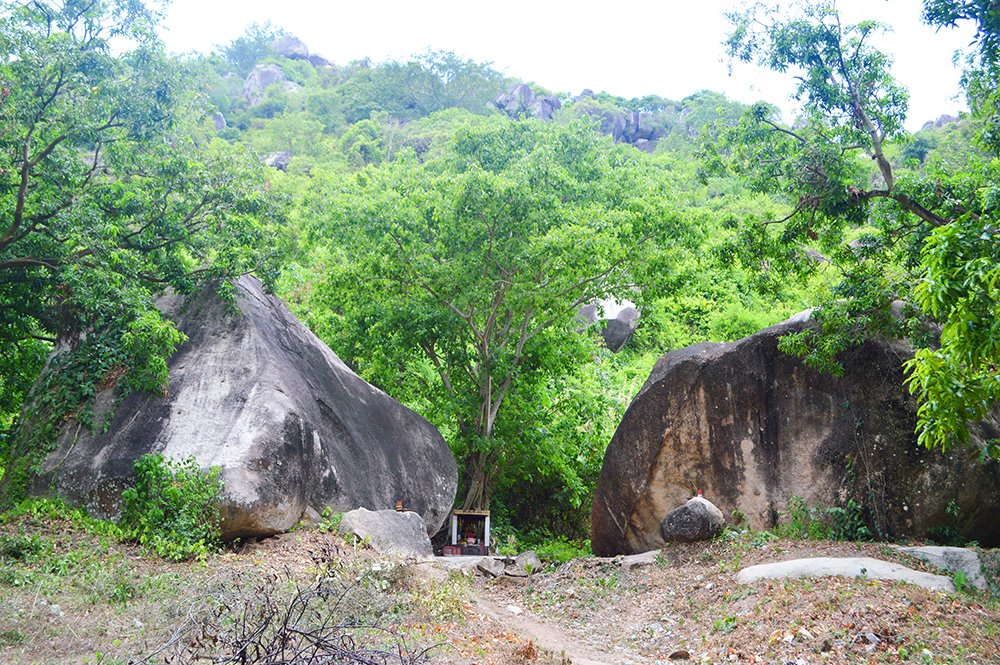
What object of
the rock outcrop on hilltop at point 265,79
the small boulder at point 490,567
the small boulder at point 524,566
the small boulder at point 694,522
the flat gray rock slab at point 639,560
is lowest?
the small boulder at point 524,566

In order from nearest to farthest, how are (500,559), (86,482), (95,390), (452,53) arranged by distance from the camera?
(86,482) < (95,390) < (500,559) < (452,53)

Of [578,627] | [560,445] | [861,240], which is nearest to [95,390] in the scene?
A: [578,627]

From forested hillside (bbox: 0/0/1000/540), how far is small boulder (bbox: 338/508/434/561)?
352cm

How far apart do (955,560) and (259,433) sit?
9.47 m

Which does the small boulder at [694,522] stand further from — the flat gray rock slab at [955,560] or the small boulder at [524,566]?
the flat gray rock slab at [955,560]

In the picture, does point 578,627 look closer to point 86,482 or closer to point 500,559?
point 500,559

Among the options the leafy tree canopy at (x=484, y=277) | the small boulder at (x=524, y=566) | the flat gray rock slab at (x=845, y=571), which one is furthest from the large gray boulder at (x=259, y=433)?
the flat gray rock slab at (x=845, y=571)

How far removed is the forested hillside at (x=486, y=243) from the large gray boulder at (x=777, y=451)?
3.14ft

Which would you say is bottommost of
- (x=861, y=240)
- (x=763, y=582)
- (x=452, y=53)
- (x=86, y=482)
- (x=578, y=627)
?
(x=578, y=627)

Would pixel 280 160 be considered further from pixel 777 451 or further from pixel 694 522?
pixel 694 522

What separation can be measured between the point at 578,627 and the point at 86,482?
6970 mm

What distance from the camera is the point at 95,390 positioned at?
9.92 meters

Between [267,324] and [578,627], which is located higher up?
[267,324]

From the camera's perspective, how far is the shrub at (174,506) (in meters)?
8.26
